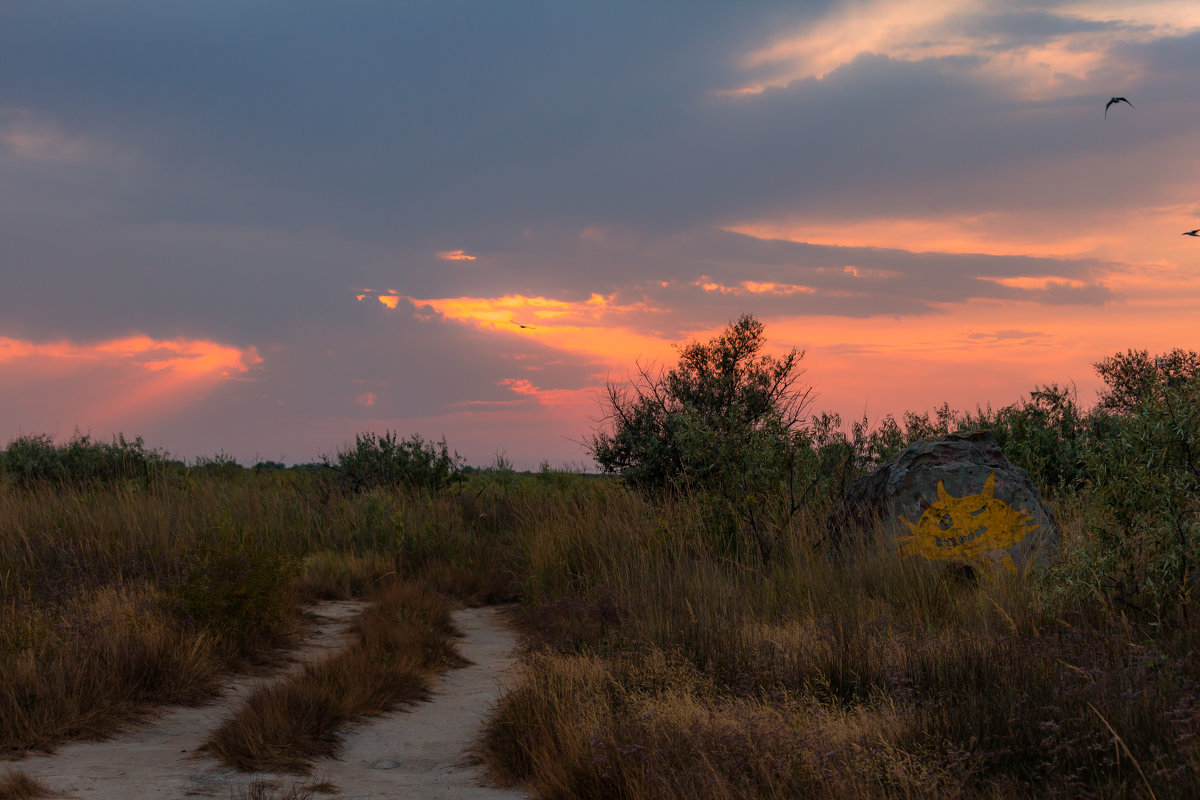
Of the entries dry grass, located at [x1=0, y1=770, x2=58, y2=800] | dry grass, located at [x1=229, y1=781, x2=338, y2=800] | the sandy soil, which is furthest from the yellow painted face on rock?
dry grass, located at [x1=0, y1=770, x2=58, y2=800]

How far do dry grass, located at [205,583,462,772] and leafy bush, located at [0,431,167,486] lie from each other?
33.7ft

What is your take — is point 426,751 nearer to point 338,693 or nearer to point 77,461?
point 338,693

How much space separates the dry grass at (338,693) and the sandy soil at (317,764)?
127mm

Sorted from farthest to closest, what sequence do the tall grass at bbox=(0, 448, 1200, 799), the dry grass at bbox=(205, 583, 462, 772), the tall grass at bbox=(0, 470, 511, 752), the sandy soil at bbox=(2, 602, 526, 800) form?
the tall grass at bbox=(0, 470, 511, 752), the dry grass at bbox=(205, 583, 462, 772), the sandy soil at bbox=(2, 602, 526, 800), the tall grass at bbox=(0, 448, 1200, 799)

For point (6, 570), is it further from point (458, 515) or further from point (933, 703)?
point (933, 703)

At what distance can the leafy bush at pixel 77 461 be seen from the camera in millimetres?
17438

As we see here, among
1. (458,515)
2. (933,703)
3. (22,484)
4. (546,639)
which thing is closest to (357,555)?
(458,515)

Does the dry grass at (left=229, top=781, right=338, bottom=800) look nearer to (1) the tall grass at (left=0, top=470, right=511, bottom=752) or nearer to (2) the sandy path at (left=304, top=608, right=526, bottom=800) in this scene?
(2) the sandy path at (left=304, top=608, right=526, bottom=800)

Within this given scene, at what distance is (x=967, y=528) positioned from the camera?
9070 millimetres

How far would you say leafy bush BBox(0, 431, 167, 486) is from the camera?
17.4 m

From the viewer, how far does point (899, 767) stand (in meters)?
3.97

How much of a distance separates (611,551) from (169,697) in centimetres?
525

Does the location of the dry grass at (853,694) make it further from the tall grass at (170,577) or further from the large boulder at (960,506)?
the tall grass at (170,577)

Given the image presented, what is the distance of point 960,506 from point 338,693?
652 centimetres
